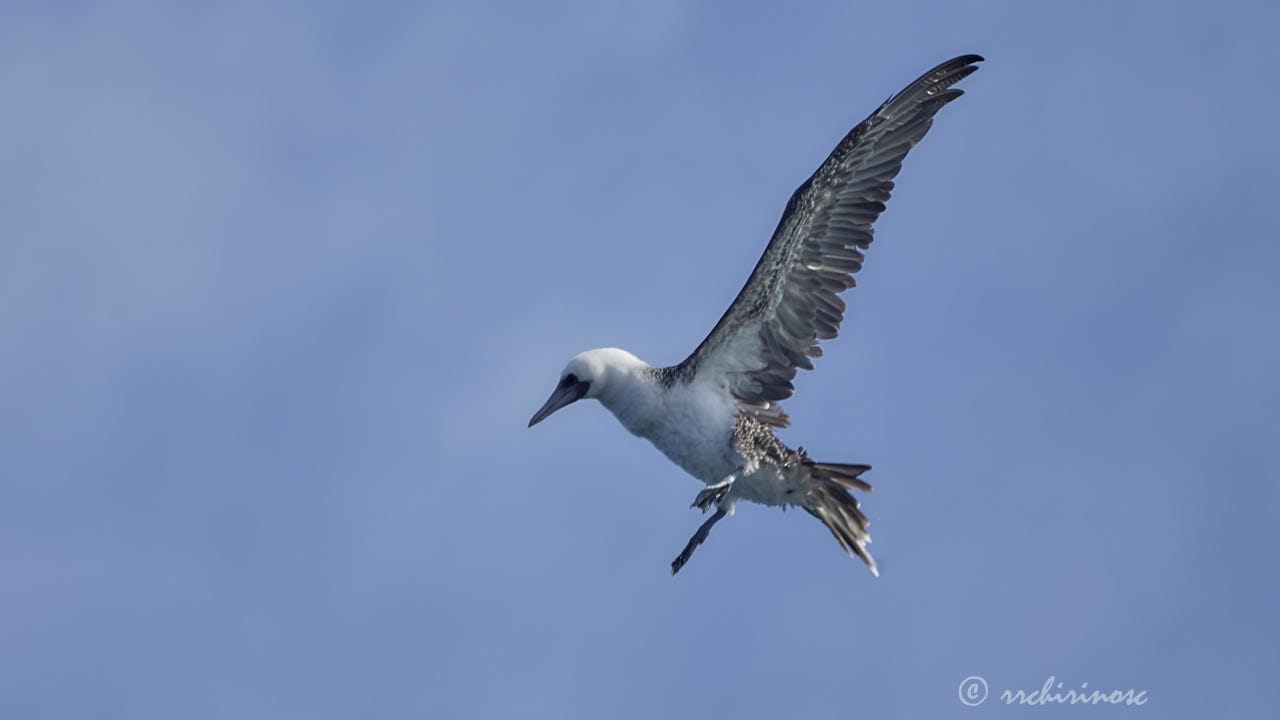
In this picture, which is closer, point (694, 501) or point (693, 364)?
point (694, 501)

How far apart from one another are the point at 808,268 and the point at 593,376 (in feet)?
7.82

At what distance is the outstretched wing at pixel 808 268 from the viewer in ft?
43.5

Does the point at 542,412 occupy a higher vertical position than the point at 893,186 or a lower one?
lower

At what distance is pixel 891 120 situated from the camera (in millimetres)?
13523

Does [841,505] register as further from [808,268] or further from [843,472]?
[808,268]

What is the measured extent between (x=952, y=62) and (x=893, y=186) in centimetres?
144

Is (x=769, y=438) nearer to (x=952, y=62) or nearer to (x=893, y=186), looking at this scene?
(x=893, y=186)

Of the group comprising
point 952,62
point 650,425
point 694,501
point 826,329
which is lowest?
point 694,501

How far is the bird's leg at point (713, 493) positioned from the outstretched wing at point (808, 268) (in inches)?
39.2

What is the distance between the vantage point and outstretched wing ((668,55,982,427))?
13.3 metres

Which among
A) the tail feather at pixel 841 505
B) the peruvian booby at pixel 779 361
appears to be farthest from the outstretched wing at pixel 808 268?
the tail feather at pixel 841 505

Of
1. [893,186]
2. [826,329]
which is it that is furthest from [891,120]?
[826,329]

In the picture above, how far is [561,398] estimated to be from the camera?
13.8m

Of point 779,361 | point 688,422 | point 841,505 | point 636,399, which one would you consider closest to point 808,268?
point 779,361
